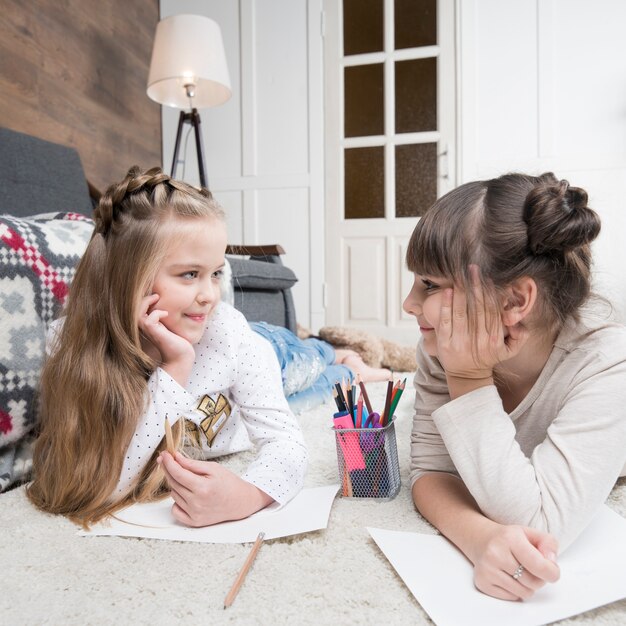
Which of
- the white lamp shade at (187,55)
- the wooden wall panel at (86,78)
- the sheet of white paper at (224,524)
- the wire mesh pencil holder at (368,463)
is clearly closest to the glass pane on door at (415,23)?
the white lamp shade at (187,55)

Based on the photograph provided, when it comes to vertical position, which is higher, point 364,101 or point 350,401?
point 364,101

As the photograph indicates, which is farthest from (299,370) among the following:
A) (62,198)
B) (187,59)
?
(187,59)

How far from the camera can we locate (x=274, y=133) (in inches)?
140

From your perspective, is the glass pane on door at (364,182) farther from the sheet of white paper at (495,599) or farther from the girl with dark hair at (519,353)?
the sheet of white paper at (495,599)

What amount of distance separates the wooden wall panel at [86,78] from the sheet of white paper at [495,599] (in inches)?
95.3

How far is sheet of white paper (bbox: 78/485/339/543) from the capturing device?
740 millimetres

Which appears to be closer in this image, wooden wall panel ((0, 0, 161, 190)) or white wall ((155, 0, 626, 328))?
wooden wall panel ((0, 0, 161, 190))

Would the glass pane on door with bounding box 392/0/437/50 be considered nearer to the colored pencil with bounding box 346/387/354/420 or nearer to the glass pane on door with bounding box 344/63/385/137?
the glass pane on door with bounding box 344/63/385/137

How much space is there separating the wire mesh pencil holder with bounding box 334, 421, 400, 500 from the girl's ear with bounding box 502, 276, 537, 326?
26 cm

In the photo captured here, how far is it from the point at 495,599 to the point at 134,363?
61 cm

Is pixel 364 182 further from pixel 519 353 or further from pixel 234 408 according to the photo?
pixel 519 353

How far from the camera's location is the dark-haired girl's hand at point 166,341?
0.85m

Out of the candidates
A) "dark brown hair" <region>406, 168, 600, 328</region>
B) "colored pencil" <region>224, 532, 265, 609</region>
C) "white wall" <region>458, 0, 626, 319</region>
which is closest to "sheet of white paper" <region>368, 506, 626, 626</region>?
"colored pencil" <region>224, 532, 265, 609</region>

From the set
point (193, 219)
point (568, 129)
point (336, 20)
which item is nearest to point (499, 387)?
point (193, 219)
